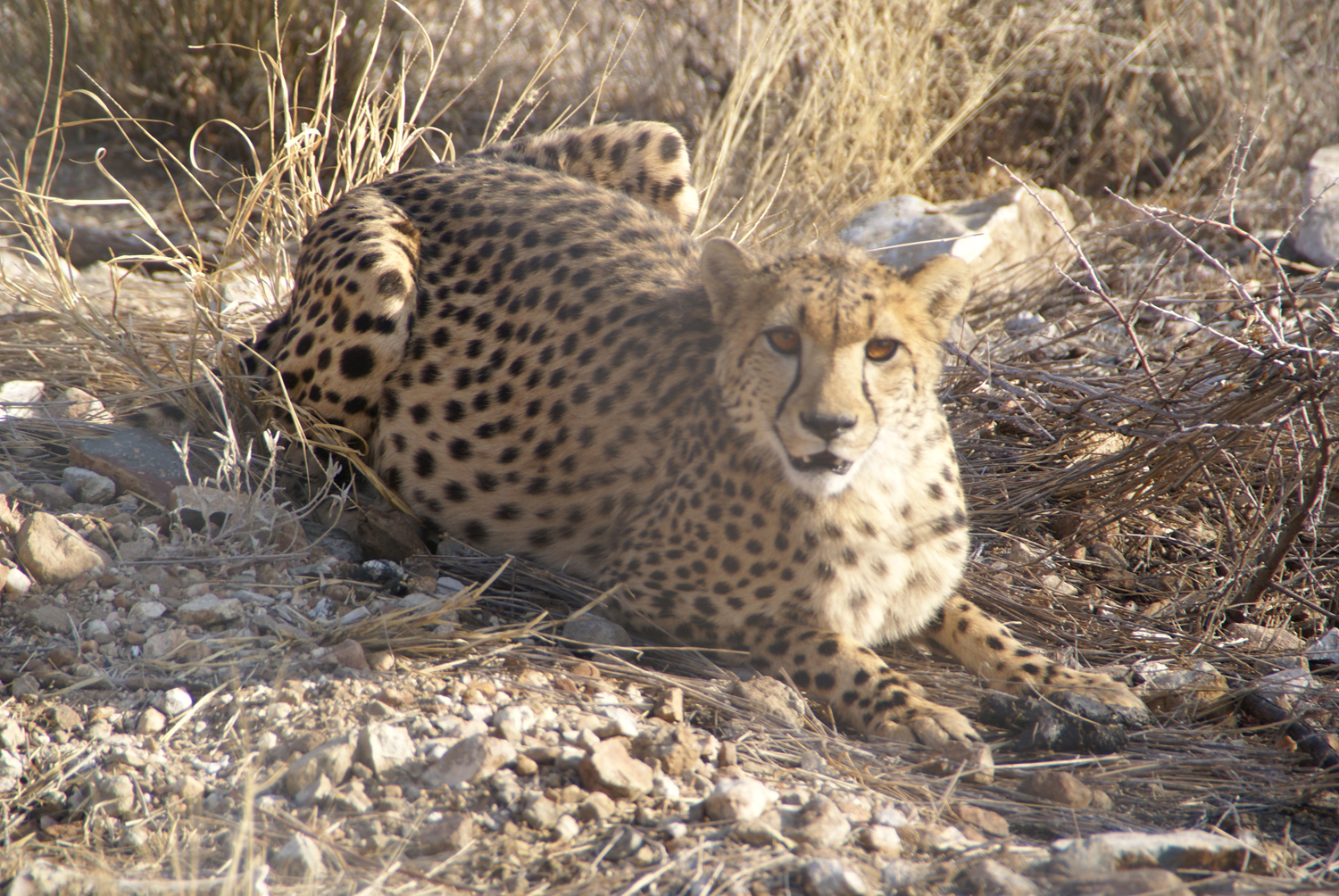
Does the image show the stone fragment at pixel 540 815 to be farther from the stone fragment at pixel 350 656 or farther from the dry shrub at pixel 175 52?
the dry shrub at pixel 175 52

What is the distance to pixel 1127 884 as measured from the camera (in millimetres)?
1954

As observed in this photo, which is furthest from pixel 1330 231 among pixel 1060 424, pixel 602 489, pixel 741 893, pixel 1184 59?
pixel 741 893

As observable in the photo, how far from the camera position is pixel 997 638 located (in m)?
3.09

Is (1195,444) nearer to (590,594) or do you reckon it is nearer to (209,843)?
(590,594)

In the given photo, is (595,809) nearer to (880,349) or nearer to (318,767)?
(318,767)

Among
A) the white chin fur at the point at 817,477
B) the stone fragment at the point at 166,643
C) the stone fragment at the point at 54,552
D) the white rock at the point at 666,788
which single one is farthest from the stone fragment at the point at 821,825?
the stone fragment at the point at 54,552

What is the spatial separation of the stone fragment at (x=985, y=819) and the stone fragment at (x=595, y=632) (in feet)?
3.27

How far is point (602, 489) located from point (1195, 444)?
6.15 ft

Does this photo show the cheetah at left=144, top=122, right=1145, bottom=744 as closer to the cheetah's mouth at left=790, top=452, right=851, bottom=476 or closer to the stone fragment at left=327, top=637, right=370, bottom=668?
the cheetah's mouth at left=790, top=452, right=851, bottom=476

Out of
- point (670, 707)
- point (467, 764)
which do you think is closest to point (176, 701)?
point (467, 764)

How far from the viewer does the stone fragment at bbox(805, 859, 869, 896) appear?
6.50 ft

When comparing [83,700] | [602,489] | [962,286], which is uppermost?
[962,286]

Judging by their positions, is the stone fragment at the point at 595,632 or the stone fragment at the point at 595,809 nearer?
the stone fragment at the point at 595,809

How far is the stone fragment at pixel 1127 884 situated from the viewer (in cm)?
192
